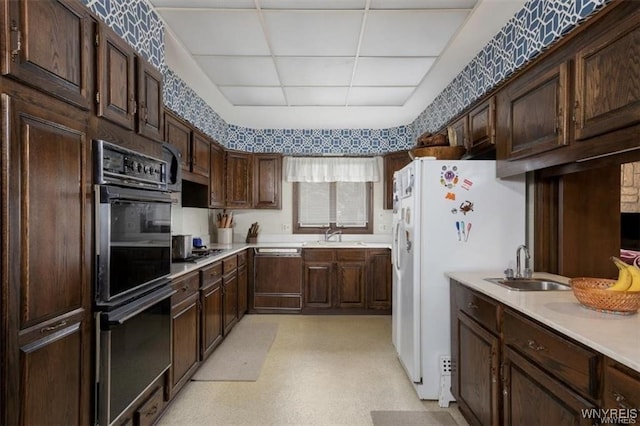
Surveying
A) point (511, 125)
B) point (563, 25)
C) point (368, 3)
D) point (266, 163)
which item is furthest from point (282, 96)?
point (563, 25)

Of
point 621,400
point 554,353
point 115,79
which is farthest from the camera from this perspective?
point 115,79

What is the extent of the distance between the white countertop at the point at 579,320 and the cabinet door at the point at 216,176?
9.81ft

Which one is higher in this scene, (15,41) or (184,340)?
(15,41)

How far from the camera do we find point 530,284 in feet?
7.01

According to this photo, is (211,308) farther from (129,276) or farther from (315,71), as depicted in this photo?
(315,71)

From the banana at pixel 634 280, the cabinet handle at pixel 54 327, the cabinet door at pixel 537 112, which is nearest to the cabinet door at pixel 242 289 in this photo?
the cabinet handle at pixel 54 327

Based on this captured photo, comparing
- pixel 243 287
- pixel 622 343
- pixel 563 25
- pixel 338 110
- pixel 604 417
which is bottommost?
pixel 243 287

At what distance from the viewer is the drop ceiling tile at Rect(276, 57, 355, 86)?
9.90 feet

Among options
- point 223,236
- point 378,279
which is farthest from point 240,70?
point 378,279

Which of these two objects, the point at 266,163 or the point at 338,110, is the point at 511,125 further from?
the point at 266,163

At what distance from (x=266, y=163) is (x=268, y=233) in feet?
3.35

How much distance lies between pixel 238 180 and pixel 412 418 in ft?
11.5

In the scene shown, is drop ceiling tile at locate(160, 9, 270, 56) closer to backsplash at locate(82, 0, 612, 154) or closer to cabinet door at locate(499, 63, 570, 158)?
backsplash at locate(82, 0, 612, 154)

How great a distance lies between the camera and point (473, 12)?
7.54ft
